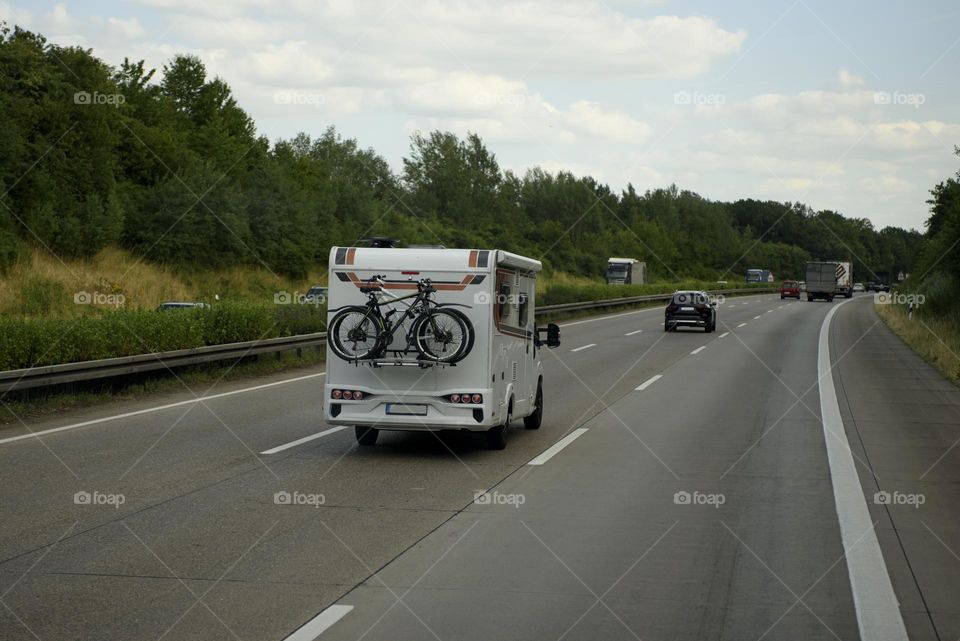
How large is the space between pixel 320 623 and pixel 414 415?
238 inches

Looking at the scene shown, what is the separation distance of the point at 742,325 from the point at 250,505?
38.6 m

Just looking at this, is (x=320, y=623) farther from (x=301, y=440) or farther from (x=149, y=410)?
(x=149, y=410)

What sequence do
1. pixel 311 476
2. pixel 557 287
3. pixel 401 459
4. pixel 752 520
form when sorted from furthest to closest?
Result: pixel 557 287 < pixel 401 459 < pixel 311 476 < pixel 752 520

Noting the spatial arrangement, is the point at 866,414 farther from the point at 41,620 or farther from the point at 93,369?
the point at 41,620

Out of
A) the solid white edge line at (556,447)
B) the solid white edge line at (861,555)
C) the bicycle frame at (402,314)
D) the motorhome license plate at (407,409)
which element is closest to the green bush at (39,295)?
the solid white edge line at (556,447)

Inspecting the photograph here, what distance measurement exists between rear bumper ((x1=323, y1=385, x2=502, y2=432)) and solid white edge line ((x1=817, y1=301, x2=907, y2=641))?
373 centimetres

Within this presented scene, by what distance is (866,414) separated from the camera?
16.8 meters

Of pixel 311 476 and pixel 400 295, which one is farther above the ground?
pixel 400 295

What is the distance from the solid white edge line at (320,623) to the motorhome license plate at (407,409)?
224 inches

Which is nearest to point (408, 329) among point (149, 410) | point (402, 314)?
point (402, 314)

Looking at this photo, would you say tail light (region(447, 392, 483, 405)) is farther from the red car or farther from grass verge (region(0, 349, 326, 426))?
the red car

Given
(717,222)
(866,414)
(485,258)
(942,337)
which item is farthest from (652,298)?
(717,222)

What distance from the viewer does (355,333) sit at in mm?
11867

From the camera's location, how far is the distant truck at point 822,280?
8625 cm
